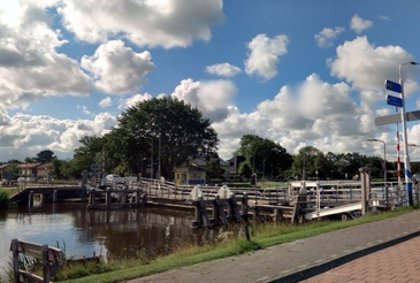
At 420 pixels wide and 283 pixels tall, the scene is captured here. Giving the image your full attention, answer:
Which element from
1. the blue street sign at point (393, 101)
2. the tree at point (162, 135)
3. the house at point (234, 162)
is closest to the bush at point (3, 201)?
the tree at point (162, 135)

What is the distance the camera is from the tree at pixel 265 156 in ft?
402

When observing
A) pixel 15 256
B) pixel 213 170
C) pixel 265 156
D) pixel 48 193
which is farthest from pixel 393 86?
pixel 265 156

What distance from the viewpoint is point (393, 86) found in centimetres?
2091

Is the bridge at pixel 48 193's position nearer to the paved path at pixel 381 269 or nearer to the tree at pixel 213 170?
the tree at pixel 213 170

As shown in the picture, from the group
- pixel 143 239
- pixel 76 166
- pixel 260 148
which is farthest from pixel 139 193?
pixel 260 148

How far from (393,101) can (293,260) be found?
46.5 feet

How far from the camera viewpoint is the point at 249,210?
3406 centimetres

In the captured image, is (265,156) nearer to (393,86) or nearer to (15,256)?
(393,86)

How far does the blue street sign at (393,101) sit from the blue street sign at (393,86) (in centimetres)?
40

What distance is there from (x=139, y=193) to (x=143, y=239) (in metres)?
23.1

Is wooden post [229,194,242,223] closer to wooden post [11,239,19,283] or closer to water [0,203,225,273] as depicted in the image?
water [0,203,225,273]

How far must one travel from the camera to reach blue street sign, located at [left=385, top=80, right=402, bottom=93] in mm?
20609

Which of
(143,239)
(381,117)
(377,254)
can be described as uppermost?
(381,117)

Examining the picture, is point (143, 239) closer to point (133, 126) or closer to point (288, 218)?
point (288, 218)
